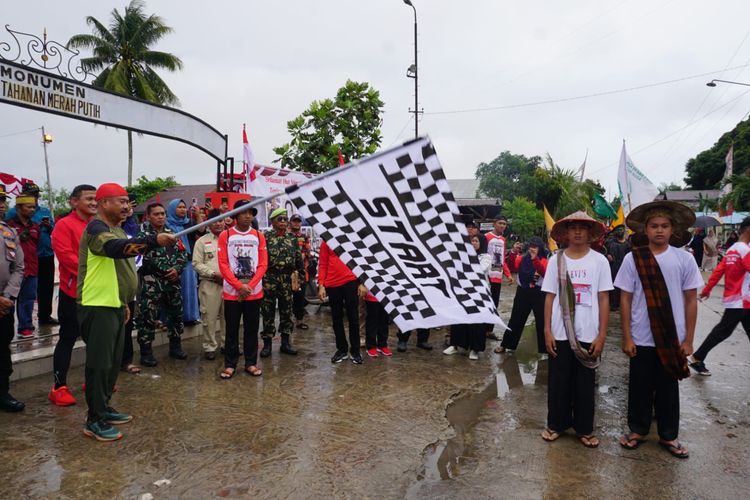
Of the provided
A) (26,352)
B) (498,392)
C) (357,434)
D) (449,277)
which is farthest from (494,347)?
(26,352)

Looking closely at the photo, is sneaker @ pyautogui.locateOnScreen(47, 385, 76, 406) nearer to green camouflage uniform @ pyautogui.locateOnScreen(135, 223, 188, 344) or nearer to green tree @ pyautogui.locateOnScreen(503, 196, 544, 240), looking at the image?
green camouflage uniform @ pyautogui.locateOnScreen(135, 223, 188, 344)

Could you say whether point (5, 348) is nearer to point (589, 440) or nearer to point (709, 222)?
point (589, 440)

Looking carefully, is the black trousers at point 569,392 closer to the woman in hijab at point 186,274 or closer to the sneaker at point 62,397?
the sneaker at point 62,397

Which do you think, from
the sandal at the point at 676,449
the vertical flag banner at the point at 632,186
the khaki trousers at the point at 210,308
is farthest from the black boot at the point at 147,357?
the vertical flag banner at the point at 632,186

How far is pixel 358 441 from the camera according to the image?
3.49m

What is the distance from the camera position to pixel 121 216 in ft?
11.7

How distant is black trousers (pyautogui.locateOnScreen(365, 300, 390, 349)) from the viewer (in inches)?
233

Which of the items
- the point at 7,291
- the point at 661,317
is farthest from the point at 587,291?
the point at 7,291

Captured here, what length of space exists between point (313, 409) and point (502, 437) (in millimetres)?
1554

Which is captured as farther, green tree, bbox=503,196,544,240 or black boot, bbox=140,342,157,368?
green tree, bbox=503,196,544,240

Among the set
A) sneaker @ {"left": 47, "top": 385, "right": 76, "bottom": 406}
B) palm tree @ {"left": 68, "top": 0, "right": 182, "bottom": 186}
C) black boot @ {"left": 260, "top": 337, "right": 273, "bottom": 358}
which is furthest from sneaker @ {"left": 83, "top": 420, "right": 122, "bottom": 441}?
palm tree @ {"left": 68, "top": 0, "right": 182, "bottom": 186}

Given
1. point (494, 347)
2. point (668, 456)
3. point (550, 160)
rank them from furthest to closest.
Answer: point (550, 160) < point (494, 347) < point (668, 456)

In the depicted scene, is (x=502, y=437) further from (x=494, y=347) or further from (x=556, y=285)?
(x=494, y=347)

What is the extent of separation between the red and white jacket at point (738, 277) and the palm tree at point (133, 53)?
93.9 feet
